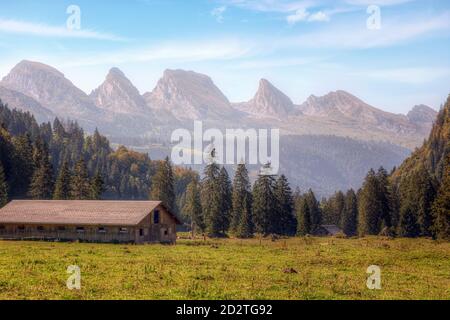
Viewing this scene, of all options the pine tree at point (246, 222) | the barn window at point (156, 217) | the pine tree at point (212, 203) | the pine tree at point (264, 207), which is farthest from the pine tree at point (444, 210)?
the barn window at point (156, 217)

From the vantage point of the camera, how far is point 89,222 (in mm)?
67438

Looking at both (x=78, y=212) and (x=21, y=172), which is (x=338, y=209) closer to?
(x=21, y=172)

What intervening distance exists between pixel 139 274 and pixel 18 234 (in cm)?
4571

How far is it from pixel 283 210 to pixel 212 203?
13509 millimetres

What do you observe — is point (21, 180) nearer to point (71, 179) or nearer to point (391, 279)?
point (71, 179)

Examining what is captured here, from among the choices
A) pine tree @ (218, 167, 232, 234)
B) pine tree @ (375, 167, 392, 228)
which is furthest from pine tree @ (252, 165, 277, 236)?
pine tree @ (375, 167, 392, 228)

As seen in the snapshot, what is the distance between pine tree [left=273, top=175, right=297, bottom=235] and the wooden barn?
29541 mm

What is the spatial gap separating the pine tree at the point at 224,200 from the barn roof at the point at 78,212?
27754mm

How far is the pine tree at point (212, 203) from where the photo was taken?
97.0 meters

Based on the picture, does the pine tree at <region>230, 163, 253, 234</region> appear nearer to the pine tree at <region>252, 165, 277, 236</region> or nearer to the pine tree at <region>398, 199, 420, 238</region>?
the pine tree at <region>252, 165, 277, 236</region>

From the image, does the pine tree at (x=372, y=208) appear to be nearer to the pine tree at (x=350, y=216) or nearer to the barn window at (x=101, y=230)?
the pine tree at (x=350, y=216)

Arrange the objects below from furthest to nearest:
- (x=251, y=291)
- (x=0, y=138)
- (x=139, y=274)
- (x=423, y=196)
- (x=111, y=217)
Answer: (x=0, y=138) → (x=423, y=196) → (x=111, y=217) → (x=139, y=274) → (x=251, y=291)

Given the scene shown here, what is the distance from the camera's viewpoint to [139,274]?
3070 cm
